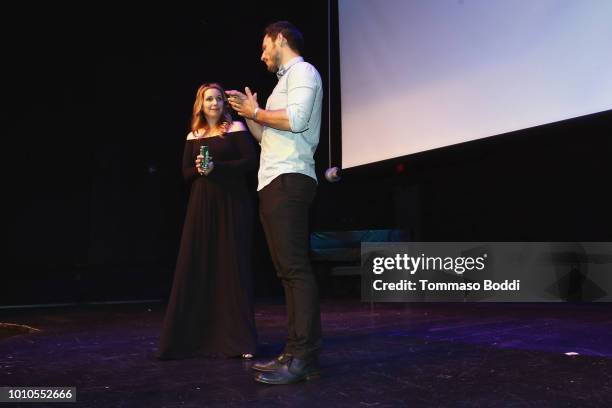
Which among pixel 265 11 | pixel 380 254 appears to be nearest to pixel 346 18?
pixel 265 11

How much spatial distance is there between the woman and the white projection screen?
1.80 metres

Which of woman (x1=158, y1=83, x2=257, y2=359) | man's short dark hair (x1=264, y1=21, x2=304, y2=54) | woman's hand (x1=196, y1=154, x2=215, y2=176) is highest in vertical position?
man's short dark hair (x1=264, y1=21, x2=304, y2=54)

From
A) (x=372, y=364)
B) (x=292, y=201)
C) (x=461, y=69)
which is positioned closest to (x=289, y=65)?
(x=292, y=201)

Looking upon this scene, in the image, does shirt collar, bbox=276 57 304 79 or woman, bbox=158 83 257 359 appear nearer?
shirt collar, bbox=276 57 304 79

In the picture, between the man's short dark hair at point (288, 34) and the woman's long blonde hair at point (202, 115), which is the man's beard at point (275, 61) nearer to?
the man's short dark hair at point (288, 34)

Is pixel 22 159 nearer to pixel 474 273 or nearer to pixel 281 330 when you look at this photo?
pixel 281 330

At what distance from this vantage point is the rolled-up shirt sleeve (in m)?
2.10

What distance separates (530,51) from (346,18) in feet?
6.10

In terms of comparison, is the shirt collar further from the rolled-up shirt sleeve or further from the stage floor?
the stage floor

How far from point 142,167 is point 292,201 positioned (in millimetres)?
4189

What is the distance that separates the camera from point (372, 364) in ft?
7.94

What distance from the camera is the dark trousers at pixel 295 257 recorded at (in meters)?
2.12

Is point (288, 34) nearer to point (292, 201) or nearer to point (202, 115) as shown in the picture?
point (292, 201)

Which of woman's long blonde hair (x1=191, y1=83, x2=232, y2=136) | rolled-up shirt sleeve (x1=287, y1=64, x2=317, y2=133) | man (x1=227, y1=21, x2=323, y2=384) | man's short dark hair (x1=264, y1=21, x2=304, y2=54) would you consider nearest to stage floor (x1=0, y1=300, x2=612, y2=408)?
Answer: man (x1=227, y1=21, x2=323, y2=384)
